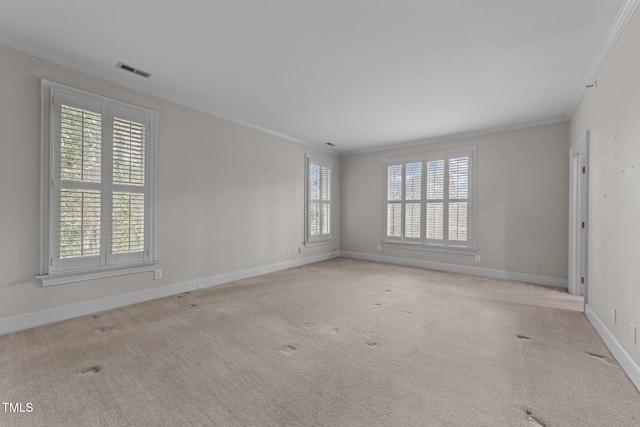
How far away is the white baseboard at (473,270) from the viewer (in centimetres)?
457

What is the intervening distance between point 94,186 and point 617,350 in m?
5.15

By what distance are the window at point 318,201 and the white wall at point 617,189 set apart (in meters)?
4.52

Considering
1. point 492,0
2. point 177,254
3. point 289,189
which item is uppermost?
point 492,0

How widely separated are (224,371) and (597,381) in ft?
8.63

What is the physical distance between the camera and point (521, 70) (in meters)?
3.04

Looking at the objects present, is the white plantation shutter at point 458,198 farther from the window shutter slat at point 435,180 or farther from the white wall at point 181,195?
the white wall at point 181,195

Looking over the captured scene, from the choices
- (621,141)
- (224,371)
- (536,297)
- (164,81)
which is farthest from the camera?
(536,297)

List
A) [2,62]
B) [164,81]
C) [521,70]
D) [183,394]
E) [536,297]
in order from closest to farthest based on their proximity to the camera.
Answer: [183,394] → [2,62] → [521,70] → [164,81] → [536,297]

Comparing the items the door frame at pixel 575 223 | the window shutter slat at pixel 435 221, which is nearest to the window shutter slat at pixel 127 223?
the window shutter slat at pixel 435 221

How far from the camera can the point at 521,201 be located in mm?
4852

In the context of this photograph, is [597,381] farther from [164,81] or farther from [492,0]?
[164,81]

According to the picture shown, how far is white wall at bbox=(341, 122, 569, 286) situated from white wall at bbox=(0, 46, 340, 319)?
3092mm

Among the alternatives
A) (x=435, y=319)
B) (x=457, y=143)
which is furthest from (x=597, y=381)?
(x=457, y=143)

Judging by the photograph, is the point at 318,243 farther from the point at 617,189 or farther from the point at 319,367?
the point at 617,189
